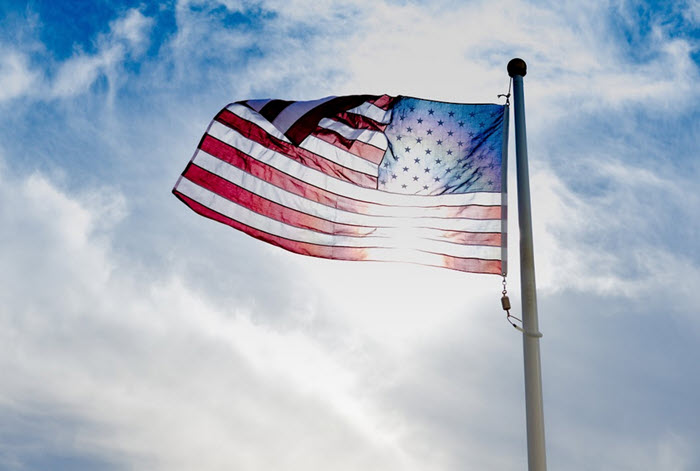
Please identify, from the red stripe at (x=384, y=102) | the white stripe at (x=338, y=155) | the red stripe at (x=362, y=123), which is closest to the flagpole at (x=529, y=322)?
the red stripe at (x=384, y=102)

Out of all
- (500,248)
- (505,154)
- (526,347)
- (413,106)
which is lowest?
(526,347)

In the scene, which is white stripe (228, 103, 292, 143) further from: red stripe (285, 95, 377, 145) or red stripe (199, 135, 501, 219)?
red stripe (199, 135, 501, 219)

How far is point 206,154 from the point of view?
1459 cm

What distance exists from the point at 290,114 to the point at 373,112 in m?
1.65

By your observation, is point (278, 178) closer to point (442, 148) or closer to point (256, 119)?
point (256, 119)

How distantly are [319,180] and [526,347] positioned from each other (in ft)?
18.1

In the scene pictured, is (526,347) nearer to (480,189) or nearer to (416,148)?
(480,189)

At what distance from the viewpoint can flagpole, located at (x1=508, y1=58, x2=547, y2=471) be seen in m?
10.3

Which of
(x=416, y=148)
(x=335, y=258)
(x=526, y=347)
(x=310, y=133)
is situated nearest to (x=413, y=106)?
(x=416, y=148)

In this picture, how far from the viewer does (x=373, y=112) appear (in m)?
A: 15.0

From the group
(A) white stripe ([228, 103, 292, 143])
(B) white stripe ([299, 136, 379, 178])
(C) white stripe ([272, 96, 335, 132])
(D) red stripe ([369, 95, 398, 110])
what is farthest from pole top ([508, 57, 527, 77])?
(A) white stripe ([228, 103, 292, 143])

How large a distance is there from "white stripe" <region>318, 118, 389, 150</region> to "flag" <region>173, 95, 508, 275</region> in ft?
0.06

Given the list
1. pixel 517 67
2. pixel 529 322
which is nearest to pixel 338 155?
pixel 517 67

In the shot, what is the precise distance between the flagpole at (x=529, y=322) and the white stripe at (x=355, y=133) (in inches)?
110
